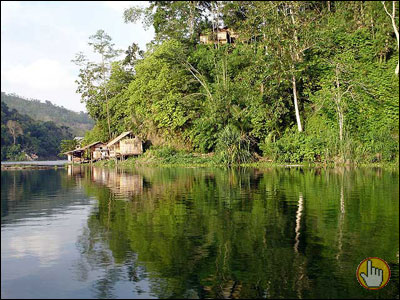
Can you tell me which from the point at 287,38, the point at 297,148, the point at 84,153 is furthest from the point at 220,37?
the point at 297,148

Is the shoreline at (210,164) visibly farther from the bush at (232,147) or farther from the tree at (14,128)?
the tree at (14,128)

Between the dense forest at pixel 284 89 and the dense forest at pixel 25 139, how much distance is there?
47607mm

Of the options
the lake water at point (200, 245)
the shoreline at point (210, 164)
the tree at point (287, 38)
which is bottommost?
the lake water at point (200, 245)

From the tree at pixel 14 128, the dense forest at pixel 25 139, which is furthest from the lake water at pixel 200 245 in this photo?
the tree at pixel 14 128

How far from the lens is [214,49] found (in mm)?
50281

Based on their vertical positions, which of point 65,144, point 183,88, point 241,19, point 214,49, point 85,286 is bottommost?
point 85,286

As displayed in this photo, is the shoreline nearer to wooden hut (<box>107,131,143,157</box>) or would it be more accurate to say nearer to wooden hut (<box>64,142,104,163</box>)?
wooden hut (<box>107,131,143,157</box>)

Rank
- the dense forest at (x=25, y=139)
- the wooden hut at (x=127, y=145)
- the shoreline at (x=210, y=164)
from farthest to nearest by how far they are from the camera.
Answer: the dense forest at (x=25, y=139) < the wooden hut at (x=127, y=145) < the shoreline at (x=210, y=164)

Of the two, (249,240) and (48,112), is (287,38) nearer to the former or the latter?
(249,240)

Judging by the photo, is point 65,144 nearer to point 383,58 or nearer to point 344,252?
point 383,58

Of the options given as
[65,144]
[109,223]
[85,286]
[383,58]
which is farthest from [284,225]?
[65,144]

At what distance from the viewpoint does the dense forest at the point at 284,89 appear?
119ft

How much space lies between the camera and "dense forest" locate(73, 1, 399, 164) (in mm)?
36219

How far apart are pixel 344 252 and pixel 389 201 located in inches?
278
